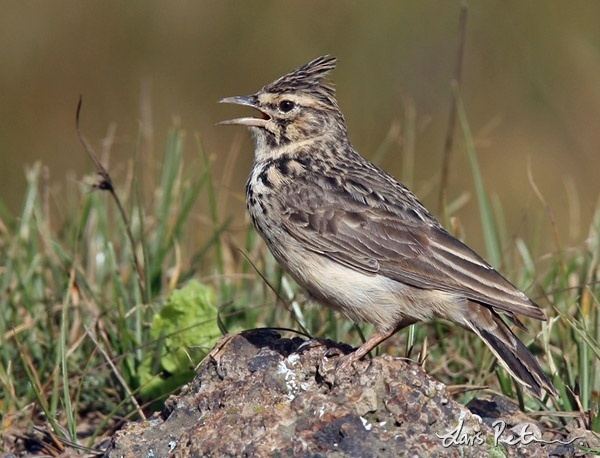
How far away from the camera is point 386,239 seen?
6.32 m

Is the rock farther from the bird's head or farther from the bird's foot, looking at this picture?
the bird's head

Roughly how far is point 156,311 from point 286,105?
142 centimetres

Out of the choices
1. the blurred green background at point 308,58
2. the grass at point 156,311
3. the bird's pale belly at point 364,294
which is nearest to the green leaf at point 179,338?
the grass at point 156,311

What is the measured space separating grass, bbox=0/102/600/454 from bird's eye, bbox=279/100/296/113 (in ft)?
2.64

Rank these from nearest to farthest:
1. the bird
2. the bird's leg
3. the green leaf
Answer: the bird's leg < the bird < the green leaf

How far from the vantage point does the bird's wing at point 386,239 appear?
5.94 m

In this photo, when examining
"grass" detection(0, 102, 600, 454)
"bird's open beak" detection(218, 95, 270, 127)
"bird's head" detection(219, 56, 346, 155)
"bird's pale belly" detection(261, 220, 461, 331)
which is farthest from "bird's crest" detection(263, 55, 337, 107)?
"bird's pale belly" detection(261, 220, 461, 331)

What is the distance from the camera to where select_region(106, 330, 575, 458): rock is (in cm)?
480

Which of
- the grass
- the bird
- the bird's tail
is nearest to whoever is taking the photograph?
the bird's tail

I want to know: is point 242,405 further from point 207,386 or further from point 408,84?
point 408,84

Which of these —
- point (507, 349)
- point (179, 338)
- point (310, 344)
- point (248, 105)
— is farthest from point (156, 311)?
point (507, 349)

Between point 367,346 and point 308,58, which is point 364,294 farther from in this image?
point 308,58

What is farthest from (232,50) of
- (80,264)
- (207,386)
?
(207,386)

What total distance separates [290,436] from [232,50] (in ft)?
36.3
